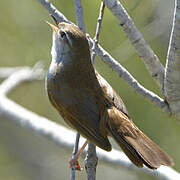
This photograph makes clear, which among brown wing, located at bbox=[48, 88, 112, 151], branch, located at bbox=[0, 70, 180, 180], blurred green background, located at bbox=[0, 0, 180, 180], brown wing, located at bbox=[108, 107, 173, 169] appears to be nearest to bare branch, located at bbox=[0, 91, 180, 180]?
branch, located at bbox=[0, 70, 180, 180]

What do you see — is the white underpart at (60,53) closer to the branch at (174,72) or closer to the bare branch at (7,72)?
the branch at (174,72)

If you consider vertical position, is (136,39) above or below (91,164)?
above

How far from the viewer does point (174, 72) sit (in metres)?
4.49

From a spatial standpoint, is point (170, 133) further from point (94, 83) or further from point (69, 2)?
point (94, 83)

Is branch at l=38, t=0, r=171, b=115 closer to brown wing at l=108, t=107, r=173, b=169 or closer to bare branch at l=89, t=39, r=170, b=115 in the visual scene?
bare branch at l=89, t=39, r=170, b=115

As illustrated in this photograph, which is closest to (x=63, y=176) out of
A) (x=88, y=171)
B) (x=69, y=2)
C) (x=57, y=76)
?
(x=69, y=2)

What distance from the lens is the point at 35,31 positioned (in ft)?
24.4

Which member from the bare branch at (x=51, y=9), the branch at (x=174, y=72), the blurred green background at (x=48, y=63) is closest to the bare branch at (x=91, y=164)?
the branch at (x=174, y=72)

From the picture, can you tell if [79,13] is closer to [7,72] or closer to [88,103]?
[88,103]

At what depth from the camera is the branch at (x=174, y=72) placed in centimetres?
425

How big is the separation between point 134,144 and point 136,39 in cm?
86

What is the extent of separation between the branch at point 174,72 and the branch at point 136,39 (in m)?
0.13

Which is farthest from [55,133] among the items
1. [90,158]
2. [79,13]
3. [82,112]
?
[79,13]

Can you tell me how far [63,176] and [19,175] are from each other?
77 centimetres
